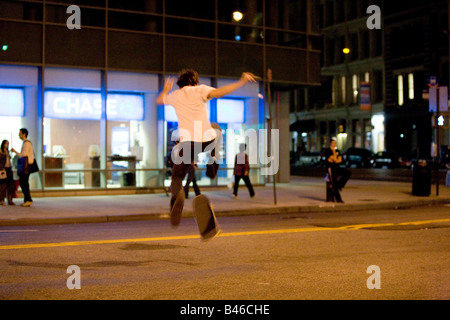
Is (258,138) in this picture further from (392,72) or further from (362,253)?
(392,72)

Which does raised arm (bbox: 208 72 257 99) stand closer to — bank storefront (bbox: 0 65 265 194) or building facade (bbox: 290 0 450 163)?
bank storefront (bbox: 0 65 265 194)

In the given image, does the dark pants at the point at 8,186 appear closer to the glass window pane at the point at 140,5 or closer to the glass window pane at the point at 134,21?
the glass window pane at the point at 134,21

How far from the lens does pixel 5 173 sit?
1644cm

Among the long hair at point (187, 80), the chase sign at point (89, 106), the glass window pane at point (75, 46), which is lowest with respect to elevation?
the long hair at point (187, 80)

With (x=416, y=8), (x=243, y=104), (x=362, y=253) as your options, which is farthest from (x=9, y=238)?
(x=416, y=8)

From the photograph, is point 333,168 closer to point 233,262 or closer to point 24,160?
point 24,160

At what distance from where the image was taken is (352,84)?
204 feet

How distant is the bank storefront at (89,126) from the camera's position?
20.0 meters

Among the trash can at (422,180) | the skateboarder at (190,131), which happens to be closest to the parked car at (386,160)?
the trash can at (422,180)

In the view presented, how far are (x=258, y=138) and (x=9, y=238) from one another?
1491cm

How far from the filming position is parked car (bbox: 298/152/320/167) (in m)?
57.1

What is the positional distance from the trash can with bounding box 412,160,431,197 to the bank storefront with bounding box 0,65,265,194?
7.20m

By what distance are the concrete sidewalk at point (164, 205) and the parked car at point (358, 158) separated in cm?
3052

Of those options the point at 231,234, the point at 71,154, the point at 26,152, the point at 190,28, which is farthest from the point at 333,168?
the point at 71,154
